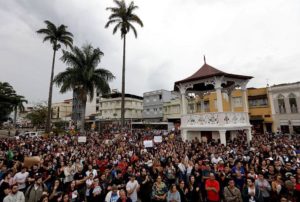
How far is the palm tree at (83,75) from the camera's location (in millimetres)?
24531

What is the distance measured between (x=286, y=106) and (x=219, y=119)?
17.4 meters

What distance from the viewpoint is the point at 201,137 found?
601 inches

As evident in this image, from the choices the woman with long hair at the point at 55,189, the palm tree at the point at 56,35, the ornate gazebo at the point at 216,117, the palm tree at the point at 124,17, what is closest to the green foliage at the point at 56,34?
the palm tree at the point at 56,35

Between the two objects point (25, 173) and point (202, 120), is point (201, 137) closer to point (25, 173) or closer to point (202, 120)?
point (202, 120)

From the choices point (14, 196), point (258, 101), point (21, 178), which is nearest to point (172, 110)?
point (258, 101)

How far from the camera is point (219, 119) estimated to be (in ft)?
45.0

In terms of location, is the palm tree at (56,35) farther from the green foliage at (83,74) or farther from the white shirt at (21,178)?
the white shirt at (21,178)

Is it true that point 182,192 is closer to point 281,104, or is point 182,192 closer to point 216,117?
point 216,117

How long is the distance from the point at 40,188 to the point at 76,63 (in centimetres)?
2195

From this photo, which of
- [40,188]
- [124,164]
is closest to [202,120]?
[124,164]

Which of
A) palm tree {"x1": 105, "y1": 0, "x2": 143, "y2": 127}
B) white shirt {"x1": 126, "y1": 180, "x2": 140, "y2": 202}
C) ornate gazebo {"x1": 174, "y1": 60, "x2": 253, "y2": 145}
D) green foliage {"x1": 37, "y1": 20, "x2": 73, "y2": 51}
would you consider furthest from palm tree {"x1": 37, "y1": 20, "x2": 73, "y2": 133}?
white shirt {"x1": 126, "y1": 180, "x2": 140, "y2": 202}

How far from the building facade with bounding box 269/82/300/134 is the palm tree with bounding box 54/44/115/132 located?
78.6 feet

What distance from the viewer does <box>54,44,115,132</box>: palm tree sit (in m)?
24.5

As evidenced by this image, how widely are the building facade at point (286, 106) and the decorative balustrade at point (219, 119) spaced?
14.8m
